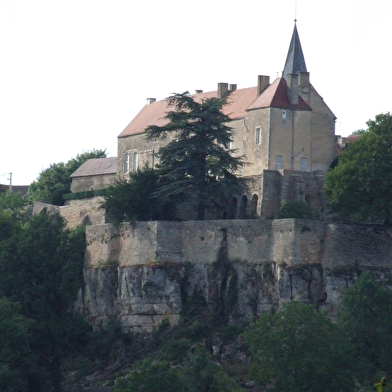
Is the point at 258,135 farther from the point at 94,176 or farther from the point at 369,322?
the point at 369,322

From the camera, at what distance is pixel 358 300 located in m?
61.1

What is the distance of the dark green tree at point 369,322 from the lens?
5988 centimetres

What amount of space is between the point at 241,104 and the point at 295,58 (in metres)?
4.33

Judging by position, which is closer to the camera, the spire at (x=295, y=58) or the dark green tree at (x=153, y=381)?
the dark green tree at (x=153, y=381)

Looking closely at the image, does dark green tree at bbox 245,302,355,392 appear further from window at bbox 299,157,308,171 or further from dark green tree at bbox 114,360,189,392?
window at bbox 299,157,308,171

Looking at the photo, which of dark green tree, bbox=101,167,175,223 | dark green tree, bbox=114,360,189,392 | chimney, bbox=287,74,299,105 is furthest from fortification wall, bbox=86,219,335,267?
chimney, bbox=287,74,299,105

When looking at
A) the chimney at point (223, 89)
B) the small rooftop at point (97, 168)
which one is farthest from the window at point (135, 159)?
the chimney at point (223, 89)

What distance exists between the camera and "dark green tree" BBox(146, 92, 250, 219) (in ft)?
230

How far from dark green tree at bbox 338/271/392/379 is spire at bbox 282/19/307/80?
2075cm

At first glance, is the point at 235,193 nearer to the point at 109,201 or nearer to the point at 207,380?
the point at 109,201

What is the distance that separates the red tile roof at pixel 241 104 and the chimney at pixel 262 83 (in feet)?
1.33

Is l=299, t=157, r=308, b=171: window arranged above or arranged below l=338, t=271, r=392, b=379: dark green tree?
above

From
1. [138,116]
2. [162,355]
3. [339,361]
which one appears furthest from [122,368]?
[138,116]

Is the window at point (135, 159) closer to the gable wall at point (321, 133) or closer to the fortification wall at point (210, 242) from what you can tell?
the gable wall at point (321, 133)
